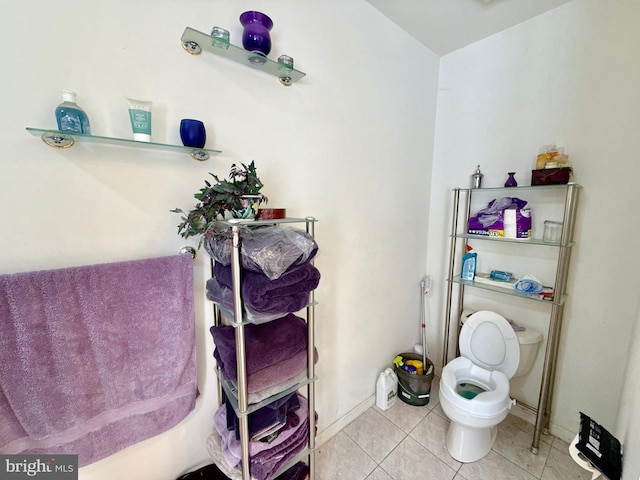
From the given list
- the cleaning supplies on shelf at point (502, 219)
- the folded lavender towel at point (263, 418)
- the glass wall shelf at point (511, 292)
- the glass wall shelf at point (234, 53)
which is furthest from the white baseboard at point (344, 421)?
the glass wall shelf at point (234, 53)

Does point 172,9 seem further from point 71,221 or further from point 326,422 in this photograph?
point 326,422

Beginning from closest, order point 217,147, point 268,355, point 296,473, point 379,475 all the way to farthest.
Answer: point 268,355, point 217,147, point 296,473, point 379,475

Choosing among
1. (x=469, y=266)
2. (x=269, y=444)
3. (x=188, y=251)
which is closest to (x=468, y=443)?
(x=469, y=266)

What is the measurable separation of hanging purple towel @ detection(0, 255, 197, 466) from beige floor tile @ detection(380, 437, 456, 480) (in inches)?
45.9

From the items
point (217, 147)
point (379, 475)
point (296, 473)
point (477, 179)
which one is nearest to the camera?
point (217, 147)

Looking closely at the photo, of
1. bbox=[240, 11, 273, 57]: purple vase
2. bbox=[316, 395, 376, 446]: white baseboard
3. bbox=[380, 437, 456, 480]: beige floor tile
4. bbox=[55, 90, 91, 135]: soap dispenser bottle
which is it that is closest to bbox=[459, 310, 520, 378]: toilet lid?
bbox=[380, 437, 456, 480]: beige floor tile

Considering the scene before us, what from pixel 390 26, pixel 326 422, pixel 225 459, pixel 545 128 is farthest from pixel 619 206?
pixel 225 459

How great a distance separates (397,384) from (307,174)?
5.34 ft

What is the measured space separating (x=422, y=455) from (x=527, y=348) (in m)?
0.90

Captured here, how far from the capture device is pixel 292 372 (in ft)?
3.10

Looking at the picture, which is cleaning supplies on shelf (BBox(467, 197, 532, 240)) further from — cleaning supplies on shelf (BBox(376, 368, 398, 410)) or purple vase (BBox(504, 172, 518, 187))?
cleaning supplies on shelf (BBox(376, 368, 398, 410))

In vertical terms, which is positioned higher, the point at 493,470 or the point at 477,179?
the point at 477,179

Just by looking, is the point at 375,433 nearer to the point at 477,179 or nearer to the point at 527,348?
the point at 527,348

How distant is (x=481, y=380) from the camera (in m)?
1.54
